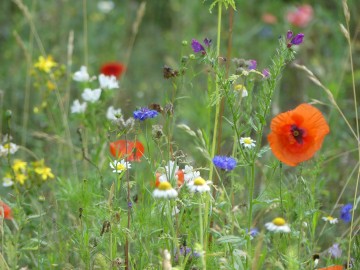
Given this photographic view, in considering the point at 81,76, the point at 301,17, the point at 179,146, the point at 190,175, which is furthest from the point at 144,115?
the point at 301,17

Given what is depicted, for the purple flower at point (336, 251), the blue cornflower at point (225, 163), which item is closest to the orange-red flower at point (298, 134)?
the blue cornflower at point (225, 163)

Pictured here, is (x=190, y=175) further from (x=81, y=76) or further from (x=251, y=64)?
(x=81, y=76)

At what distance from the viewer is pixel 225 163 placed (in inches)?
77.0

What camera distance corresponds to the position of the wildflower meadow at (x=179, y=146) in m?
1.98

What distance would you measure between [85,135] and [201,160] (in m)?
0.55

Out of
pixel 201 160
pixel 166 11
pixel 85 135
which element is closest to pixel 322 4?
pixel 166 11

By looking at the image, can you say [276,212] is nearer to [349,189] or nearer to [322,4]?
[349,189]

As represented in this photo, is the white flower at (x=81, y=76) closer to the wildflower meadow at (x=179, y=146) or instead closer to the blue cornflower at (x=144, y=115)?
the wildflower meadow at (x=179, y=146)

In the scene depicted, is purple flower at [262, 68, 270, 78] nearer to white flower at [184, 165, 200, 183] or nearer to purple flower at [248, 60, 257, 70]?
purple flower at [248, 60, 257, 70]

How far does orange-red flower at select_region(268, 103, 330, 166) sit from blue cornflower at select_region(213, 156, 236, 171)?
10 cm

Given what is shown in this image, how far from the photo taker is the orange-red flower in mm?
1970

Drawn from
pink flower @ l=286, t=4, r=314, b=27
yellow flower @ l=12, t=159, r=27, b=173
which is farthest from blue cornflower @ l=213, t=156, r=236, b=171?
pink flower @ l=286, t=4, r=314, b=27

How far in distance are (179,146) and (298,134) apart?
4.91 ft

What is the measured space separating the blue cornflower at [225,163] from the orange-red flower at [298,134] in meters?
0.10
